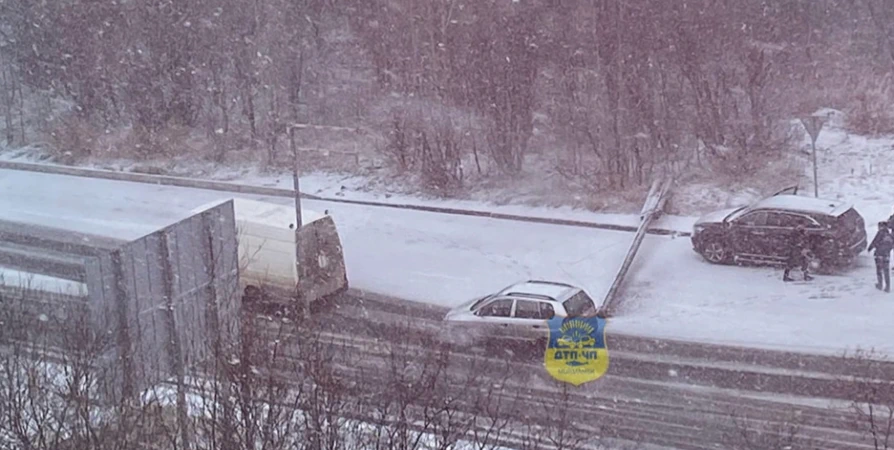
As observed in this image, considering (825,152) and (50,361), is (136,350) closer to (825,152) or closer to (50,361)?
(50,361)

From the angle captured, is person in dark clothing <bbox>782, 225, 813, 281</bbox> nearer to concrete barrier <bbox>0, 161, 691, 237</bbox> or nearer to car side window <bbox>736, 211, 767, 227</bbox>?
car side window <bbox>736, 211, 767, 227</bbox>

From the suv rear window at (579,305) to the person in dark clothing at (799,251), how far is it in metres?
3.48

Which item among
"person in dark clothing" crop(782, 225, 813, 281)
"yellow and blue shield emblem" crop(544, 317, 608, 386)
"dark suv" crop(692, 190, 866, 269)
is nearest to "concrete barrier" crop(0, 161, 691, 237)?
"dark suv" crop(692, 190, 866, 269)

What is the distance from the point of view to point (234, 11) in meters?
28.3

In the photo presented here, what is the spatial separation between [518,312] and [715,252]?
4365mm

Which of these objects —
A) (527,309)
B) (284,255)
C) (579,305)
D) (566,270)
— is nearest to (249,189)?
(284,255)

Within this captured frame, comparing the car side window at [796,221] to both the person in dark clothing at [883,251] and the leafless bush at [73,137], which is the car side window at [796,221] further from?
the leafless bush at [73,137]

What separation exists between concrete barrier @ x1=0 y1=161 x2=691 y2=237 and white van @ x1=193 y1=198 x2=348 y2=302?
5121mm

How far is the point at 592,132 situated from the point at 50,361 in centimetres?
1452

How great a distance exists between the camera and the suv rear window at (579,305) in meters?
13.6

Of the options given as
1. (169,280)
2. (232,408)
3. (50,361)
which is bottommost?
(50,361)

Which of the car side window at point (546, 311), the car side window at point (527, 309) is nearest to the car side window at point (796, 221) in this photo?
the car side window at point (546, 311)

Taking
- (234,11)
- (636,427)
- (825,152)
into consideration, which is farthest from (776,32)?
(636,427)

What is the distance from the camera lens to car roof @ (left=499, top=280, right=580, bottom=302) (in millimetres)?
13602
